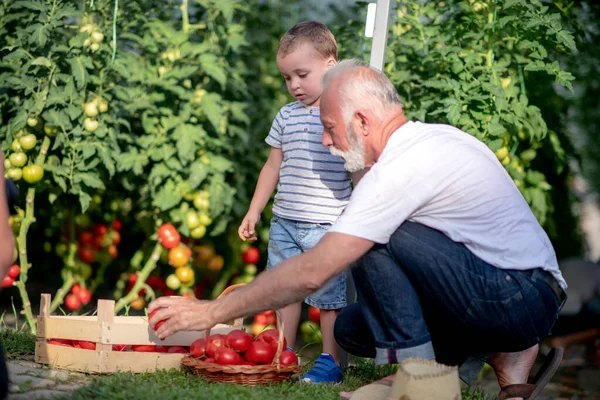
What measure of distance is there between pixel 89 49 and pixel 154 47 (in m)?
0.32

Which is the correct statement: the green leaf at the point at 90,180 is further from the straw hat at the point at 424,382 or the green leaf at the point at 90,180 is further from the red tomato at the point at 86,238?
the straw hat at the point at 424,382

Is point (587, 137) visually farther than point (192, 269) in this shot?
Yes

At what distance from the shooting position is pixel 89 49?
3.71m

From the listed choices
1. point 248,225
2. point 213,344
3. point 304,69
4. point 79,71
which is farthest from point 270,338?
point 79,71

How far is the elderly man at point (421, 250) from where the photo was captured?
2.25 m

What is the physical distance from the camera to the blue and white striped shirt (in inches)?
123

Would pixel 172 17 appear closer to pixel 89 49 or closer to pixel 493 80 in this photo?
pixel 89 49

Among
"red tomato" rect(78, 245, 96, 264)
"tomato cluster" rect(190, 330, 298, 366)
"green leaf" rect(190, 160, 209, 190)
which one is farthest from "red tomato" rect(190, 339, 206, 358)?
"red tomato" rect(78, 245, 96, 264)

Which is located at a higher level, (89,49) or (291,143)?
(89,49)

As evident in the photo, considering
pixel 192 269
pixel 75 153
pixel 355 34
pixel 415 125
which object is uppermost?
pixel 355 34

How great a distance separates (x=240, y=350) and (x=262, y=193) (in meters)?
0.77

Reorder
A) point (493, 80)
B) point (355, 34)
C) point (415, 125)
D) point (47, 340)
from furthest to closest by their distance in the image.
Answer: point (355, 34)
point (493, 80)
point (47, 340)
point (415, 125)

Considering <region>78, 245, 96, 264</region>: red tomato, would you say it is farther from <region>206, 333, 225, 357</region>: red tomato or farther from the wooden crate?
<region>206, 333, 225, 357</region>: red tomato

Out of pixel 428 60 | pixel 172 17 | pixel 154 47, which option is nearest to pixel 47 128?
pixel 154 47
